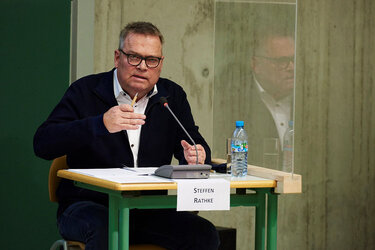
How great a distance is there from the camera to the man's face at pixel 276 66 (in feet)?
8.43

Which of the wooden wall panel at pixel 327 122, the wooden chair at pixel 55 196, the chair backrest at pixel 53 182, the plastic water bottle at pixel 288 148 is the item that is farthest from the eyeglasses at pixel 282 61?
the wooden wall panel at pixel 327 122

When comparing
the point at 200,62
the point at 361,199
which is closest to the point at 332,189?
the point at 361,199

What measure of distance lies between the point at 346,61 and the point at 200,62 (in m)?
1.12

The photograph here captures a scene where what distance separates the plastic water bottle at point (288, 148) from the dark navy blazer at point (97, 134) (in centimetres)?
45

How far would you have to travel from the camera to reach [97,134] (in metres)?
2.52

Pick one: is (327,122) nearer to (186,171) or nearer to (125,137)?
(125,137)

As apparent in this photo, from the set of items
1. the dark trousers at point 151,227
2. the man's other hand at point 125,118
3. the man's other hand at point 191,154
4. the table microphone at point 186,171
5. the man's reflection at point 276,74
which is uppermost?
the man's reflection at point 276,74

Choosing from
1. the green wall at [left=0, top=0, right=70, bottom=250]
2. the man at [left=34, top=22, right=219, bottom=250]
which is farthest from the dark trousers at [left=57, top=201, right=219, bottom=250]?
the green wall at [left=0, top=0, right=70, bottom=250]

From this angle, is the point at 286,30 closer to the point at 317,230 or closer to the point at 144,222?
the point at 144,222

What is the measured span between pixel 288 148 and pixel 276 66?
1.25ft

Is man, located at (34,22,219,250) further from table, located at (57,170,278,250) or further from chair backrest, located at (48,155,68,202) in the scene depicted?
table, located at (57,170,278,250)

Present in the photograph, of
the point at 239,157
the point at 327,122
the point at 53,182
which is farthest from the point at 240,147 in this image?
the point at 327,122

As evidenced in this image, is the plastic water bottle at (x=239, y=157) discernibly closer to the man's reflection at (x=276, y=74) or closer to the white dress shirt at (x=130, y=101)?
the man's reflection at (x=276, y=74)

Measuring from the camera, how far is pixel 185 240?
8.40ft
